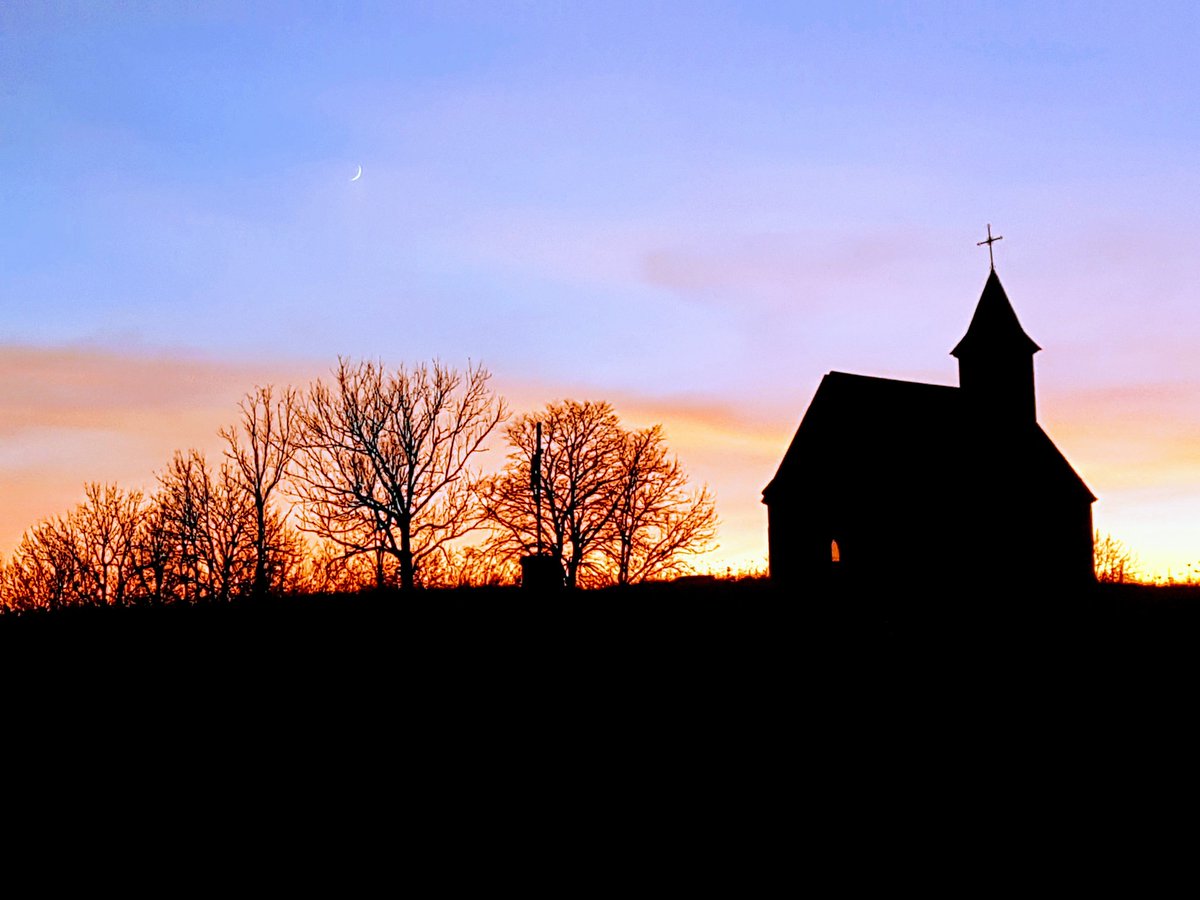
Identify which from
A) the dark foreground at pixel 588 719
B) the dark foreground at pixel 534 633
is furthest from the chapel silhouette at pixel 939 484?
the dark foreground at pixel 588 719

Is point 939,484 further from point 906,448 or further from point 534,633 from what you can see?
point 534,633

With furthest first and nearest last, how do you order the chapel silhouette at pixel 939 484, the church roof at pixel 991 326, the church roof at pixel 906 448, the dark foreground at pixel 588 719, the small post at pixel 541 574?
the church roof at pixel 991 326, the church roof at pixel 906 448, the chapel silhouette at pixel 939 484, the small post at pixel 541 574, the dark foreground at pixel 588 719

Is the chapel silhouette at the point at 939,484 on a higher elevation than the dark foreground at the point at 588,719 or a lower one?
higher

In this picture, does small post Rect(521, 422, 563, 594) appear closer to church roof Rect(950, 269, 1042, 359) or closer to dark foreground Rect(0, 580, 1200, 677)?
dark foreground Rect(0, 580, 1200, 677)


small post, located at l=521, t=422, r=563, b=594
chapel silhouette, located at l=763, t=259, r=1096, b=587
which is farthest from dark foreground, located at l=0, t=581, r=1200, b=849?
chapel silhouette, located at l=763, t=259, r=1096, b=587

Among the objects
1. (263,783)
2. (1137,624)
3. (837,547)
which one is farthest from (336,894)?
(837,547)

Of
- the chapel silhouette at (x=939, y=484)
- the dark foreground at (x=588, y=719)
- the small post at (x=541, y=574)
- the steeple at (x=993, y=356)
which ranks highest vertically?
the steeple at (x=993, y=356)

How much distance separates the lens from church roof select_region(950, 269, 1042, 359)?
152 ft

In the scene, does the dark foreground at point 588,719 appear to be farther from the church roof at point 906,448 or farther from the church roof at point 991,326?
the church roof at point 991,326

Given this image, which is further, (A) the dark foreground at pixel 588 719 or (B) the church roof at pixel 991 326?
(B) the church roof at pixel 991 326

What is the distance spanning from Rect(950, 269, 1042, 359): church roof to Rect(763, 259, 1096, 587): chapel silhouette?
Answer: 0.18 feet

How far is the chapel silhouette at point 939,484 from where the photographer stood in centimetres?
4075

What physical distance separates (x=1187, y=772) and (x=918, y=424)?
30794 millimetres

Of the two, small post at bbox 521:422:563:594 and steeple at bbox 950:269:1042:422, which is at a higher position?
steeple at bbox 950:269:1042:422
